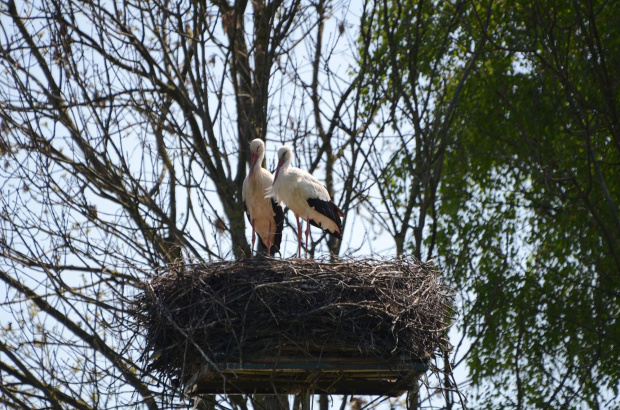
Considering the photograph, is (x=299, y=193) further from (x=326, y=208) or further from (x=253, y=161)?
(x=253, y=161)

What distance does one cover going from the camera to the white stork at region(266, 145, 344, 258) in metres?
9.45

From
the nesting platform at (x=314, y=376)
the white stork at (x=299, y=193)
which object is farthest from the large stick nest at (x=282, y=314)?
the white stork at (x=299, y=193)

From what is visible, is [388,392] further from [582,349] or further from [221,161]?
[582,349]

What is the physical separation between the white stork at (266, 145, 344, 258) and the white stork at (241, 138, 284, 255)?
259mm

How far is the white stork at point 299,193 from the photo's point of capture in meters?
9.45

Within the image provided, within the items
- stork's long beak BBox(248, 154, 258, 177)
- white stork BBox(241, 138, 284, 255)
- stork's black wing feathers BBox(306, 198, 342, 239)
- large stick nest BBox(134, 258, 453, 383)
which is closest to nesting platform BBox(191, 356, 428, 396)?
large stick nest BBox(134, 258, 453, 383)

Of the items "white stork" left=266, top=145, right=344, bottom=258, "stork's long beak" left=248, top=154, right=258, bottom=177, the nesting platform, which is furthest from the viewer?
"stork's long beak" left=248, top=154, right=258, bottom=177

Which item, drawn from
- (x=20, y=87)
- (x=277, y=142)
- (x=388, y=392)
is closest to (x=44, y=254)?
(x=20, y=87)

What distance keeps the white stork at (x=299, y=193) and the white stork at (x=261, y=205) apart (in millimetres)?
259

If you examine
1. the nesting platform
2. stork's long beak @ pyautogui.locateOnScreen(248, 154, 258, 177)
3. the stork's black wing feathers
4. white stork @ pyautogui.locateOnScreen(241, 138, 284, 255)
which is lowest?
the nesting platform

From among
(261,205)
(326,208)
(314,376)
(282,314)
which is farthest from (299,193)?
(282,314)

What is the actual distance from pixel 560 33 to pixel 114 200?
20.0 feet

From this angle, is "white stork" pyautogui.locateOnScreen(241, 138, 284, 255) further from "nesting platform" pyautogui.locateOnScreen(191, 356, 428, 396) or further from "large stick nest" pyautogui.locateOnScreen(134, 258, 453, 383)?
"large stick nest" pyautogui.locateOnScreen(134, 258, 453, 383)

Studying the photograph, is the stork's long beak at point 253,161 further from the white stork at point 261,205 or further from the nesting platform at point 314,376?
the nesting platform at point 314,376
